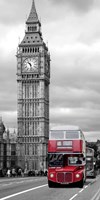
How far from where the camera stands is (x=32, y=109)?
15312cm

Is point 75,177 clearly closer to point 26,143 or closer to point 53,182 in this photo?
point 53,182

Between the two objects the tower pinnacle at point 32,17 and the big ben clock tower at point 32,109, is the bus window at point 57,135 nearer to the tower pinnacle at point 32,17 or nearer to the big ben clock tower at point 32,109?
the big ben clock tower at point 32,109

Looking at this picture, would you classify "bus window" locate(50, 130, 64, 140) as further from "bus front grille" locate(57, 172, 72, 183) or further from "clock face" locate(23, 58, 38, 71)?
"clock face" locate(23, 58, 38, 71)

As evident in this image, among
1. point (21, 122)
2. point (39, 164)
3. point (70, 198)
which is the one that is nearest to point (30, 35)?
point (21, 122)

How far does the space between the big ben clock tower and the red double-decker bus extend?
116 m

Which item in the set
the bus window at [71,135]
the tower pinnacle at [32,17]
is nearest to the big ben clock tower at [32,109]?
the tower pinnacle at [32,17]

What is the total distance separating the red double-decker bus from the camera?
3403 centimetres

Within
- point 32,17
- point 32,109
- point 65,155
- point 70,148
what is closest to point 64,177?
point 65,155

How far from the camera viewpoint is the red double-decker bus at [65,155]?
34.0 metres

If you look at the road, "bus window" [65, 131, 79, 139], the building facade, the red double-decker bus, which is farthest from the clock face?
"bus window" [65, 131, 79, 139]

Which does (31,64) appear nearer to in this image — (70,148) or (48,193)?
(70,148)

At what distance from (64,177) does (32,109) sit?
119031 mm

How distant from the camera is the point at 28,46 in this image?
157375 mm

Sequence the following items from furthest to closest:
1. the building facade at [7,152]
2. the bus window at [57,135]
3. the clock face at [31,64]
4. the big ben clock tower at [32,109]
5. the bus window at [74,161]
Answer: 1. the building facade at [7,152]
2. the clock face at [31,64]
3. the big ben clock tower at [32,109]
4. the bus window at [74,161]
5. the bus window at [57,135]
